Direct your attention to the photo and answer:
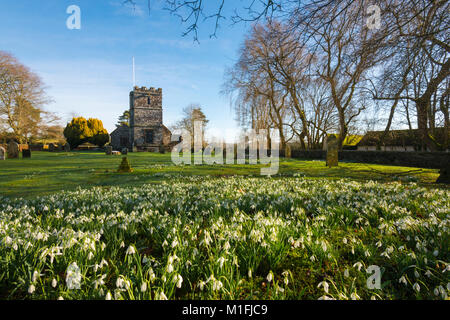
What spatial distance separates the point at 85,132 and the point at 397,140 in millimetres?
57565

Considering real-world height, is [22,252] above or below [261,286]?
above

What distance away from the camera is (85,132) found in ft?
153

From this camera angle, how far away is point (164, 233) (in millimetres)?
3133

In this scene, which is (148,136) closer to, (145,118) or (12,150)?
(145,118)

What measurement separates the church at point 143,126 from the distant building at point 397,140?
40177 mm

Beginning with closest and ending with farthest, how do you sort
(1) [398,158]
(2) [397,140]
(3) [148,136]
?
1. (1) [398,158]
2. (2) [397,140]
3. (3) [148,136]

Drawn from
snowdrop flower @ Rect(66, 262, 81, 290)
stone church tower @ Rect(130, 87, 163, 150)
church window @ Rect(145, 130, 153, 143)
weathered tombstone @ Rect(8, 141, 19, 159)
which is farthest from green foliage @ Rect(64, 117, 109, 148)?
snowdrop flower @ Rect(66, 262, 81, 290)

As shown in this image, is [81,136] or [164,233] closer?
[164,233]

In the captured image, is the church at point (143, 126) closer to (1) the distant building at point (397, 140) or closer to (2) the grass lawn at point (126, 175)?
(2) the grass lawn at point (126, 175)

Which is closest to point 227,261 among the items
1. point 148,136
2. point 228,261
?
→ point 228,261

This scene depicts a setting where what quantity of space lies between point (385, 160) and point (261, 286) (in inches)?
857

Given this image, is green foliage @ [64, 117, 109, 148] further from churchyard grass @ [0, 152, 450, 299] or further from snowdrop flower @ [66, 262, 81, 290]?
snowdrop flower @ [66, 262, 81, 290]
